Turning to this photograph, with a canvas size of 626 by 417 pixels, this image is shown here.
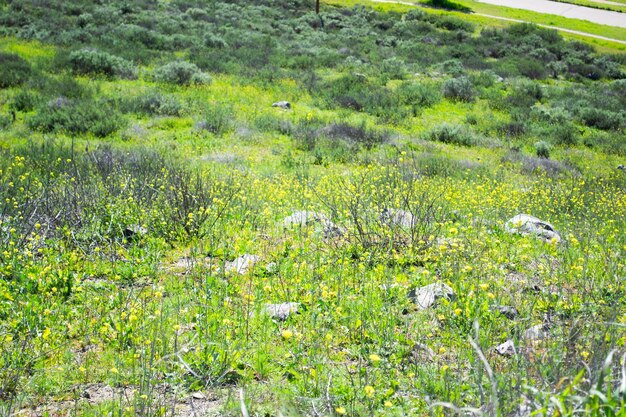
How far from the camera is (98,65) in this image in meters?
18.5

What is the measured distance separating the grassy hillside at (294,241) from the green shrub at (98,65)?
0.08m

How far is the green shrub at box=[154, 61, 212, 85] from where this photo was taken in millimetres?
18328

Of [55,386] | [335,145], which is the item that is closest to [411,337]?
[55,386]

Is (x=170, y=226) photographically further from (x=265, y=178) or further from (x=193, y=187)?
(x=265, y=178)

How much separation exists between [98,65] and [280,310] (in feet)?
52.8

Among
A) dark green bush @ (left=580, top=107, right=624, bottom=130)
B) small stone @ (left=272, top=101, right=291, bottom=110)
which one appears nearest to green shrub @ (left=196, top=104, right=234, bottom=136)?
small stone @ (left=272, top=101, right=291, bottom=110)

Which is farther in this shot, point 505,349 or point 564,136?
point 564,136

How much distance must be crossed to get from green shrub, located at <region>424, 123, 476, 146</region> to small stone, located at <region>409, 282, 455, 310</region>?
11.0 meters

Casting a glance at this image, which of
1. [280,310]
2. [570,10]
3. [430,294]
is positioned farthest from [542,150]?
[570,10]

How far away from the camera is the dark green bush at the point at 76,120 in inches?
519

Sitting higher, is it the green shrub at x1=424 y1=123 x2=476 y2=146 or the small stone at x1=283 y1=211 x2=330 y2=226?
the small stone at x1=283 y1=211 x2=330 y2=226

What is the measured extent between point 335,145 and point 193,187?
20.0ft

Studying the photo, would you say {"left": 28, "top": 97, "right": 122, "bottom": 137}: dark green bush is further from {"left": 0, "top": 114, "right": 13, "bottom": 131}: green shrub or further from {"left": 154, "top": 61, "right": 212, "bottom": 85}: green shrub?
{"left": 154, "top": 61, "right": 212, "bottom": 85}: green shrub

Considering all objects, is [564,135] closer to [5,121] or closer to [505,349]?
[505,349]
